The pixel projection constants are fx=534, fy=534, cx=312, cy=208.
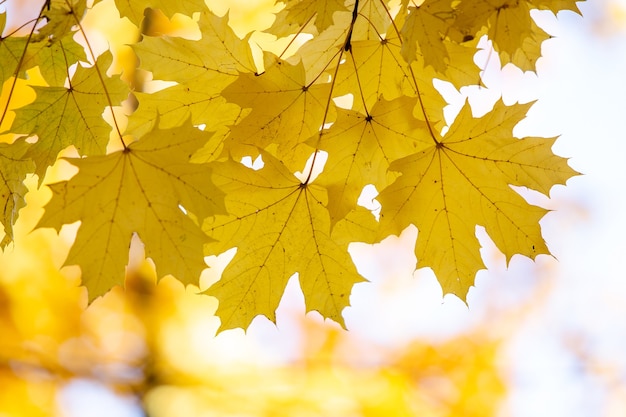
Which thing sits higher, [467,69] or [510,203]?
[467,69]

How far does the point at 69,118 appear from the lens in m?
1.43

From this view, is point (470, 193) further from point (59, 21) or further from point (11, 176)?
point (11, 176)

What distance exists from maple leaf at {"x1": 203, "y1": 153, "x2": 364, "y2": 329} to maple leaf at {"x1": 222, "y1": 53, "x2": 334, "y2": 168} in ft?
0.34

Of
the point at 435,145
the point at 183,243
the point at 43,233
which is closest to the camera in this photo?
the point at 183,243

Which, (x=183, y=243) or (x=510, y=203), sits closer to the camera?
(x=183, y=243)

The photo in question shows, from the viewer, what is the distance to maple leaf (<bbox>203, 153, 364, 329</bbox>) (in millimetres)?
1326

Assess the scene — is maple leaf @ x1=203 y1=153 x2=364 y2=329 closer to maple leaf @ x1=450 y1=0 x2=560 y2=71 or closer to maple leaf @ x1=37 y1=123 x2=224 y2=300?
maple leaf @ x1=37 y1=123 x2=224 y2=300

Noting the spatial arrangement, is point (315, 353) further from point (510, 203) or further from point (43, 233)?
point (510, 203)

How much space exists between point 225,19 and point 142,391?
17.1ft

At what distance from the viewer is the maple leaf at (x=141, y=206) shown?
1.02 meters

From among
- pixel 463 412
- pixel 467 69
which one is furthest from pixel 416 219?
pixel 463 412

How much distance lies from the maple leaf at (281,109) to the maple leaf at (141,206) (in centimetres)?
26

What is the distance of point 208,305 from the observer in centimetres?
561

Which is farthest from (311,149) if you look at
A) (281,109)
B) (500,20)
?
(500,20)
